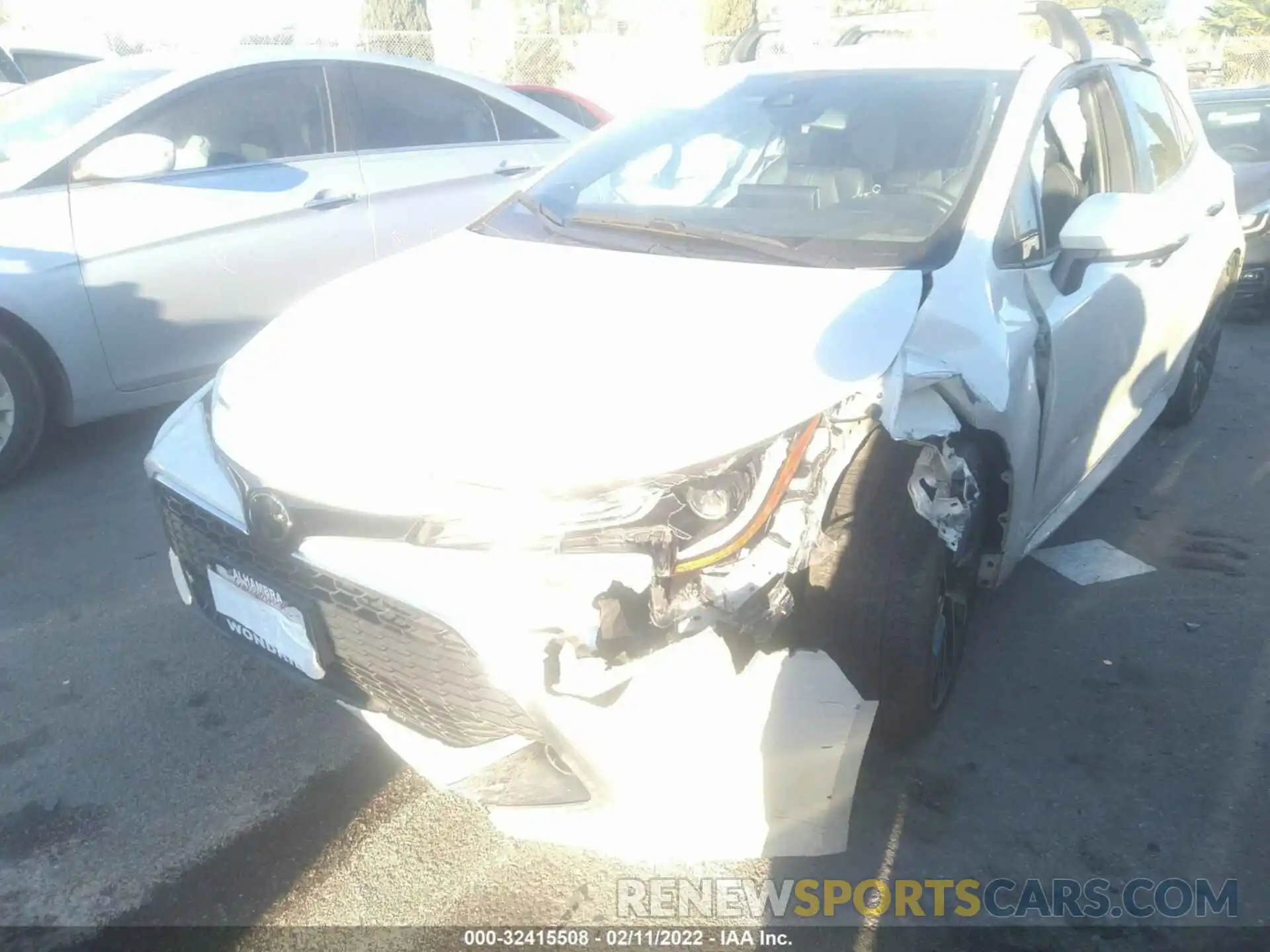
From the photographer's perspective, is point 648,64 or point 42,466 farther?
point 648,64

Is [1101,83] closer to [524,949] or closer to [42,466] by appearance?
[524,949]

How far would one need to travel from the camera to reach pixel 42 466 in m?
4.42

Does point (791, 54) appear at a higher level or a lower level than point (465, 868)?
higher

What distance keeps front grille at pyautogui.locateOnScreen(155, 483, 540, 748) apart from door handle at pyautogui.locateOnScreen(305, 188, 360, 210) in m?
2.70

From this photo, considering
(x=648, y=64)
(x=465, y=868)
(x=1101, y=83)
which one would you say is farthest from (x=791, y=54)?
(x=648, y=64)

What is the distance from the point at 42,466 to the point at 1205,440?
505 cm

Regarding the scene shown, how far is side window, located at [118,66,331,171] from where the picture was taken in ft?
14.5

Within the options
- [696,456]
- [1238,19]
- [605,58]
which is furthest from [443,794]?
[1238,19]

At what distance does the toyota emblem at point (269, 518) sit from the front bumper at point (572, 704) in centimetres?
5

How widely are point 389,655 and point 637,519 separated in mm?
542

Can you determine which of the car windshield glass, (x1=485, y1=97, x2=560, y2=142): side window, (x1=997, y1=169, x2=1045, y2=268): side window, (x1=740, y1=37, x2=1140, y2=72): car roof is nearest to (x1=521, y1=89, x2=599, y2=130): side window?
(x1=485, y1=97, x2=560, y2=142): side window

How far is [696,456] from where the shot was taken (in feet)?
6.55

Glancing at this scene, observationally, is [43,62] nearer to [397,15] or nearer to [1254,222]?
[1254,222]

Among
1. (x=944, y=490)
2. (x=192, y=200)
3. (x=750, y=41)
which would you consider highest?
(x=750, y=41)
